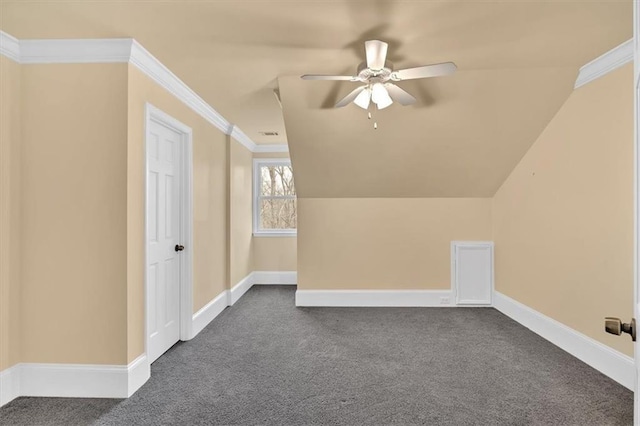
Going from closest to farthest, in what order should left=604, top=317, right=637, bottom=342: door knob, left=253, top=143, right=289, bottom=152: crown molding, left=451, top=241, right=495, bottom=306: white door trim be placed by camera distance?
left=604, top=317, right=637, bottom=342: door knob → left=451, top=241, right=495, bottom=306: white door trim → left=253, top=143, right=289, bottom=152: crown molding

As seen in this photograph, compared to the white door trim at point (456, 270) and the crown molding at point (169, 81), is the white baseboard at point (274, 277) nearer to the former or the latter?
the white door trim at point (456, 270)

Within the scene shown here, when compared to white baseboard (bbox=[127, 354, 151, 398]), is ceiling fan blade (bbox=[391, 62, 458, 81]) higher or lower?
higher

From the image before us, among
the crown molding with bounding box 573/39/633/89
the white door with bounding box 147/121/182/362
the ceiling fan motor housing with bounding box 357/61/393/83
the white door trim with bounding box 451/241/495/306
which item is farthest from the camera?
the white door trim with bounding box 451/241/495/306

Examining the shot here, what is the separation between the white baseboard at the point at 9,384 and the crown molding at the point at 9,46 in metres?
Result: 2.04

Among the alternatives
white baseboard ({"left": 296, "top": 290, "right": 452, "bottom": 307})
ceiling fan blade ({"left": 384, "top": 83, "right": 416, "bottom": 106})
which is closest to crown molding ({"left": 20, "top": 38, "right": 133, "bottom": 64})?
ceiling fan blade ({"left": 384, "top": 83, "right": 416, "bottom": 106})

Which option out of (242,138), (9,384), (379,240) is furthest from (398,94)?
(9,384)

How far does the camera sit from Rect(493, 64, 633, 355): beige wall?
8.23 feet

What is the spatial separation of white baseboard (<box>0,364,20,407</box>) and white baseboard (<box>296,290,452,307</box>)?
2809 mm

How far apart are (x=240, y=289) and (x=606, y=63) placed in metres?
4.66

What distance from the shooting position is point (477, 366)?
277cm

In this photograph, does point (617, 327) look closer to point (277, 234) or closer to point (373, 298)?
point (373, 298)

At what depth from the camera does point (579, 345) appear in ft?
9.46

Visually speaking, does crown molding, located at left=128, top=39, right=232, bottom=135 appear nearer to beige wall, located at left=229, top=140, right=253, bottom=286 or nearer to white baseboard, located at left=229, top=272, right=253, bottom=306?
beige wall, located at left=229, top=140, right=253, bottom=286

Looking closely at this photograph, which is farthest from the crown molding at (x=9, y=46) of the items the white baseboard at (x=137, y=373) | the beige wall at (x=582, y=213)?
the beige wall at (x=582, y=213)
